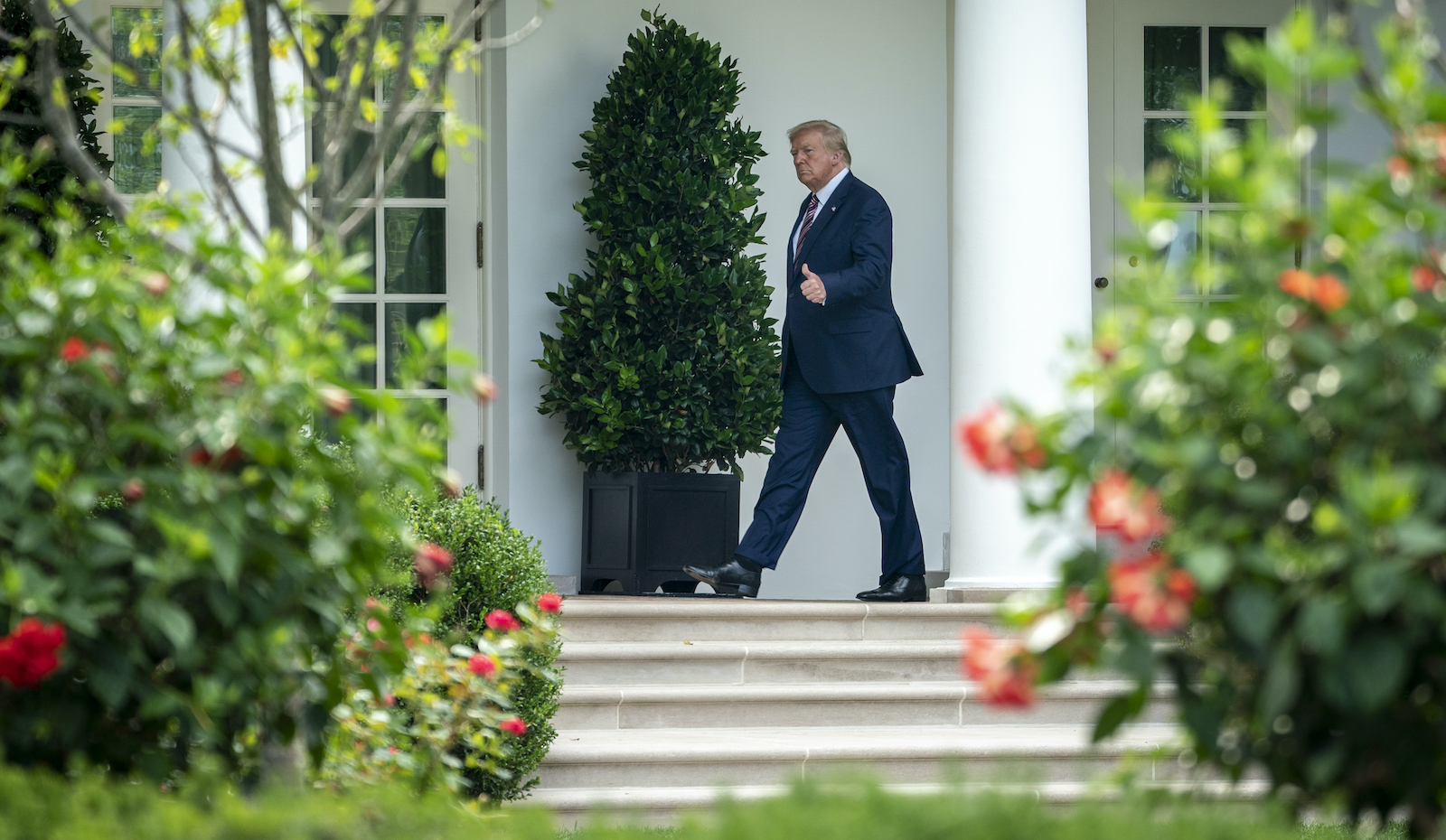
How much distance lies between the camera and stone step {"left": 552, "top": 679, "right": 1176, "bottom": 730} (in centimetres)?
500

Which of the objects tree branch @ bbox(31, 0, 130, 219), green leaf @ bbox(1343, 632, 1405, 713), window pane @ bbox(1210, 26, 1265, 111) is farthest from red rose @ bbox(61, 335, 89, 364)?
window pane @ bbox(1210, 26, 1265, 111)

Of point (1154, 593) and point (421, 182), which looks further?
point (421, 182)

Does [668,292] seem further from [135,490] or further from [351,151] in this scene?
[135,490]

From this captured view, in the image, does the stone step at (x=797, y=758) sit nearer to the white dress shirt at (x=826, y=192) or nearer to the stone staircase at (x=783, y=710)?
the stone staircase at (x=783, y=710)

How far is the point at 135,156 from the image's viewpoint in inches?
277

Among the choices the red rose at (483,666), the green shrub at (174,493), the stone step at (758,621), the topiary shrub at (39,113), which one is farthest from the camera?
the stone step at (758,621)

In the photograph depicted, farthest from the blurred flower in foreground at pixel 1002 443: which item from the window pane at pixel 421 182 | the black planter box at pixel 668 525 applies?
the window pane at pixel 421 182

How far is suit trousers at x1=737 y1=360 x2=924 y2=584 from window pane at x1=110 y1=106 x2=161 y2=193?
344cm

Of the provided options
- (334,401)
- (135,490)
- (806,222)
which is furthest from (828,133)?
(135,490)

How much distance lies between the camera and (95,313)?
7.06 ft

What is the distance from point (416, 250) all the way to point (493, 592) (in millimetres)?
3715

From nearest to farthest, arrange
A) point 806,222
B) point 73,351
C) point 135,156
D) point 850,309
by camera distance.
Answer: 1. point 73,351
2. point 850,309
3. point 806,222
4. point 135,156

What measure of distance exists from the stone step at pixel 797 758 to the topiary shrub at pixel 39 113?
2906mm

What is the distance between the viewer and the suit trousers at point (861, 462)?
618cm
